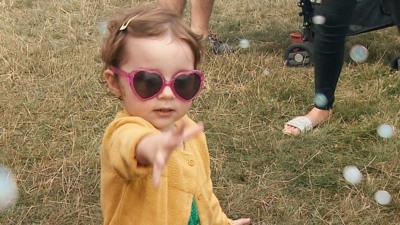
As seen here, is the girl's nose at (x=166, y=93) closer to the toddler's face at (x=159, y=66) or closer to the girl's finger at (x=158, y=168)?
the toddler's face at (x=159, y=66)

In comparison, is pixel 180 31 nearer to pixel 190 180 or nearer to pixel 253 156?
pixel 190 180

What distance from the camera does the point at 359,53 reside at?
3.65 metres

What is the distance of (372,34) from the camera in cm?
404

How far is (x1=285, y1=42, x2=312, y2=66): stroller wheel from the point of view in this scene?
11.4ft

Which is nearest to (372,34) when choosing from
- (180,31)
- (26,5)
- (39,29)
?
(39,29)

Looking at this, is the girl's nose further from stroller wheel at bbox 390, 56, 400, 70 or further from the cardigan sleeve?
stroller wheel at bbox 390, 56, 400, 70

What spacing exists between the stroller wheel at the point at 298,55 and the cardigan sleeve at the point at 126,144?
7.64ft

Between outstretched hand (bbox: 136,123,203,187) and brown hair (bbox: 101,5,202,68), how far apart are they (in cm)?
28

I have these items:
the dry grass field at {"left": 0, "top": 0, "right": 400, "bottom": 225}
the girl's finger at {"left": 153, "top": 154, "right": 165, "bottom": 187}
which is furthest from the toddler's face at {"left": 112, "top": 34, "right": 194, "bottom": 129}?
the dry grass field at {"left": 0, "top": 0, "right": 400, "bottom": 225}

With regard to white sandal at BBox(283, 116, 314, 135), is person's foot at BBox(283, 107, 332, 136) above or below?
above

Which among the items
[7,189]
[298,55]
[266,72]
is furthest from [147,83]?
[298,55]

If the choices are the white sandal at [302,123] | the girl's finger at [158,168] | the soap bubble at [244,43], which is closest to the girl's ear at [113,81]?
the girl's finger at [158,168]

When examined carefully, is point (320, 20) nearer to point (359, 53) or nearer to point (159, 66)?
point (359, 53)

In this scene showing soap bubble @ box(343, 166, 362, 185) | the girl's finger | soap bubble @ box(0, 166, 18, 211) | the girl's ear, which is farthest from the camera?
soap bubble @ box(343, 166, 362, 185)
